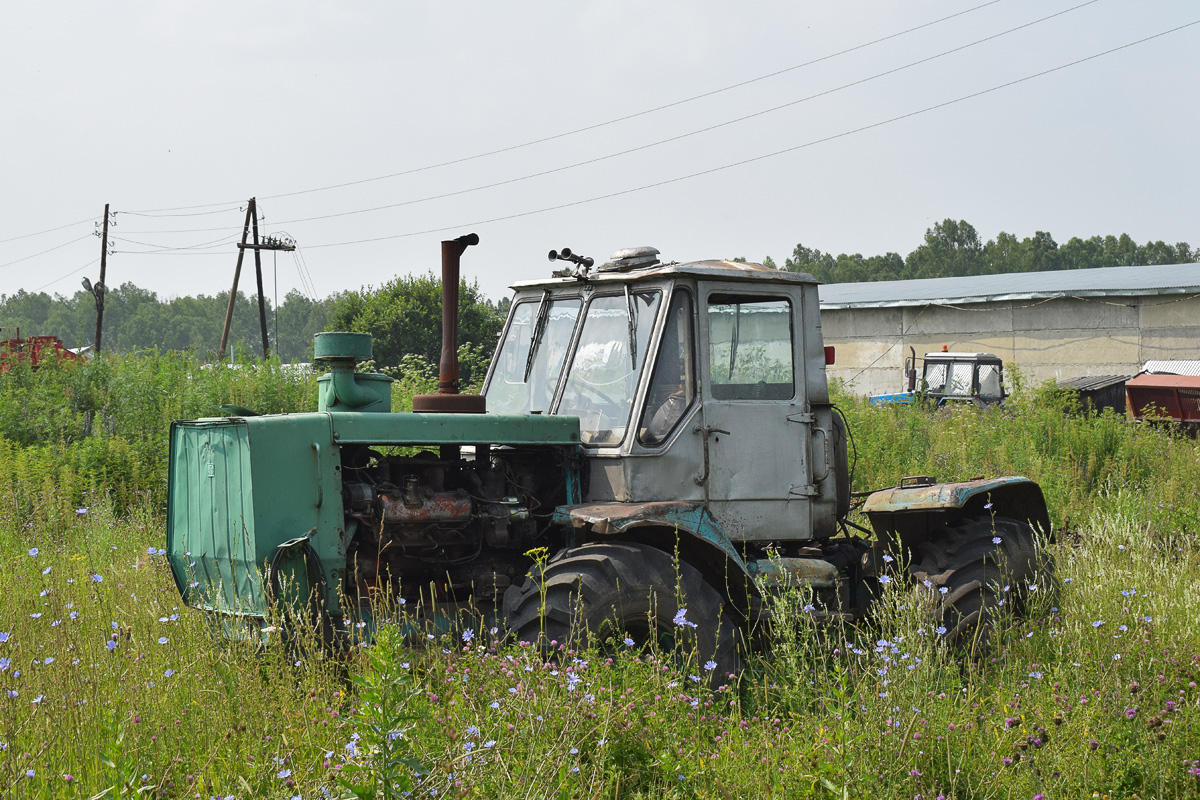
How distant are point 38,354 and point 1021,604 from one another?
1321 centimetres

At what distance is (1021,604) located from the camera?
18.9 feet

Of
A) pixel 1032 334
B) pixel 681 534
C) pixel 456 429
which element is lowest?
pixel 681 534

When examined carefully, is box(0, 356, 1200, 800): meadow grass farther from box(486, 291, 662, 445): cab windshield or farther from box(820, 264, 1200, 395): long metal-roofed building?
box(820, 264, 1200, 395): long metal-roofed building

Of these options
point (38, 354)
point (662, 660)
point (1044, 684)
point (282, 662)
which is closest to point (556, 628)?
point (662, 660)

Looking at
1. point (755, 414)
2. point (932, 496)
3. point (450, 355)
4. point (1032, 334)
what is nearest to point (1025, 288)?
point (1032, 334)

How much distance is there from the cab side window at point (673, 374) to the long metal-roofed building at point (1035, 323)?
22.5 metres

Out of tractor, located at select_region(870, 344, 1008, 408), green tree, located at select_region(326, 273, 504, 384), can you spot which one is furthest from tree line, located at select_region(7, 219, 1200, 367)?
tractor, located at select_region(870, 344, 1008, 408)

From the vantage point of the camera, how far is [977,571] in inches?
→ 225

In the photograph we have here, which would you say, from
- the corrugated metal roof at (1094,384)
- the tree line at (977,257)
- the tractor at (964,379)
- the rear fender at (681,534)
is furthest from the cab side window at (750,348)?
the tree line at (977,257)

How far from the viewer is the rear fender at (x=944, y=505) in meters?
5.78

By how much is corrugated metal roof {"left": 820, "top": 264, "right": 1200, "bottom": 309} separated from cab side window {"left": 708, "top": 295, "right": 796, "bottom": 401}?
24753 millimetres

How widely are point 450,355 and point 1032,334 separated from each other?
1068 inches

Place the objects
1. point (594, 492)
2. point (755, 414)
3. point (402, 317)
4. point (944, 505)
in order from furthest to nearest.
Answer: point (402, 317) → point (944, 505) → point (755, 414) → point (594, 492)

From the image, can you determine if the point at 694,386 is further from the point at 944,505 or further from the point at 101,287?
the point at 101,287
